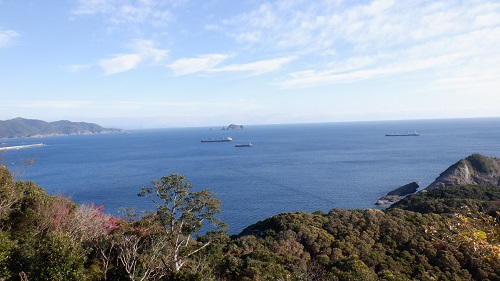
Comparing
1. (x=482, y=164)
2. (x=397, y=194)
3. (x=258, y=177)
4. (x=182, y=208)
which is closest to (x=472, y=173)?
(x=482, y=164)

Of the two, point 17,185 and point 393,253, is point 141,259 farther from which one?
point 393,253

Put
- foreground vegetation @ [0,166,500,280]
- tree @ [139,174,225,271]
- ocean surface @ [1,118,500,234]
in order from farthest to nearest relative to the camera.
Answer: ocean surface @ [1,118,500,234], tree @ [139,174,225,271], foreground vegetation @ [0,166,500,280]

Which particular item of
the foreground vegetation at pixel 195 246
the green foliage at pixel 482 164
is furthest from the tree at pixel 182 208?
the green foliage at pixel 482 164

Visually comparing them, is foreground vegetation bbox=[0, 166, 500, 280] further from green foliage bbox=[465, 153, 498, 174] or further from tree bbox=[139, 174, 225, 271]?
green foliage bbox=[465, 153, 498, 174]

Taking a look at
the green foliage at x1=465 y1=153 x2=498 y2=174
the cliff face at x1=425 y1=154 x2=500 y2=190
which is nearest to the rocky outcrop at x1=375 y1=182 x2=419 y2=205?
the cliff face at x1=425 y1=154 x2=500 y2=190

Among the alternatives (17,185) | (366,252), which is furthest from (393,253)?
(17,185)

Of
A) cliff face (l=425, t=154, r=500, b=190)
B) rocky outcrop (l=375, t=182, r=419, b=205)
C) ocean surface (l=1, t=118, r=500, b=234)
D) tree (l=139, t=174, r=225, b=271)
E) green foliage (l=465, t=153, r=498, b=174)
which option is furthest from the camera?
green foliage (l=465, t=153, r=498, b=174)
